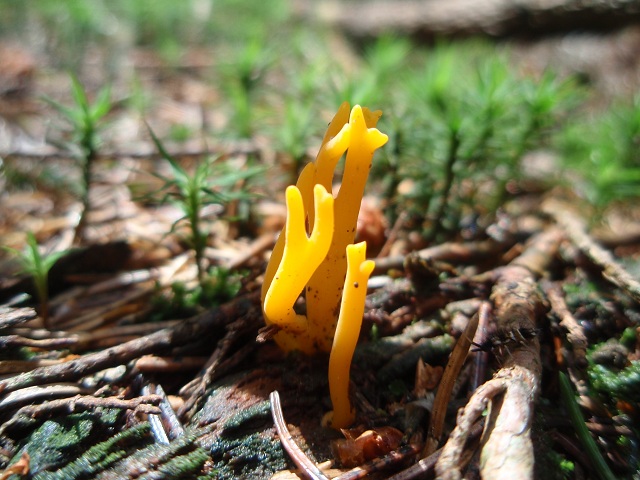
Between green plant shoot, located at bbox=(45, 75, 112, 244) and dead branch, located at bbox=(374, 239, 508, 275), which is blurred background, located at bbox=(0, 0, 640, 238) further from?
dead branch, located at bbox=(374, 239, 508, 275)

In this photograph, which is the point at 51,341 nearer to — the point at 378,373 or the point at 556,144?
the point at 378,373

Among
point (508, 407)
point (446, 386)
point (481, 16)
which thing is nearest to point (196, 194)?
point (446, 386)

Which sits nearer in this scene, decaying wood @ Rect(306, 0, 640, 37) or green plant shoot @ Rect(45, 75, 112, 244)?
green plant shoot @ Rect(45, 75, 112, 244)

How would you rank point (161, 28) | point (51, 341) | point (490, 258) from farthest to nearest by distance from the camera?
point (161, 28) < point (490, 258) < point (51, 341)

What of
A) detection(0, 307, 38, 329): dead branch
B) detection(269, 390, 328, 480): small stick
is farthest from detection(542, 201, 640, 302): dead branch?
detection(0, 307, 38, 329): dead branch

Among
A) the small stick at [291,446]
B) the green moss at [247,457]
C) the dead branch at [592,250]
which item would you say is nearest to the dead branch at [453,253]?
the dead branch at [592,250]

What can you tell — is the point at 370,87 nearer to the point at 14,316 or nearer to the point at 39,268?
the point at 39,268

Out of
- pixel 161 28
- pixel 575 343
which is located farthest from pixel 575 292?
pixel 161 28
